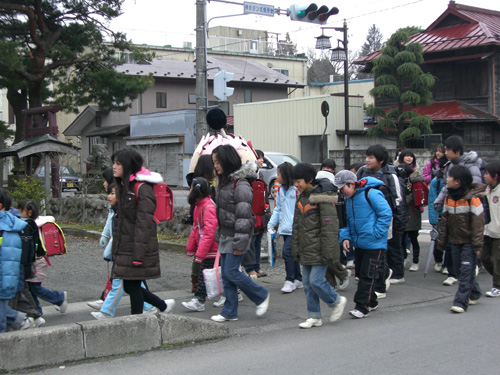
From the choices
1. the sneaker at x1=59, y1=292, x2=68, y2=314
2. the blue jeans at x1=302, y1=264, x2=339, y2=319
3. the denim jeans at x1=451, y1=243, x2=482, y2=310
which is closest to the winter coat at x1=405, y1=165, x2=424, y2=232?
the denim jeans at x1=451, y1=243, x2=482, y2=310

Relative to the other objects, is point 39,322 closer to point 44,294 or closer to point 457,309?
point 44,294

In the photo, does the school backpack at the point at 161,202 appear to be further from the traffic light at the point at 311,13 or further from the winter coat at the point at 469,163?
the traffic light at the point at 311,13

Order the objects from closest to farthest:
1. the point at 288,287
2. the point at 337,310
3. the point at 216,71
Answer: the point at 337,310 < the point at 288,287 < the point at 216,71

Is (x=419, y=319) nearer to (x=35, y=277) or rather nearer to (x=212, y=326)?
(x=212, y=326)

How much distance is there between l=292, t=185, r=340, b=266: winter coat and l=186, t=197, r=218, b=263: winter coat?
1.12m

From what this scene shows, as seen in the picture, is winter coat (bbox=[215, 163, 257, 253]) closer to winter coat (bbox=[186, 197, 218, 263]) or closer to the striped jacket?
winter coat (bbox=[186, 197, 218, 263])

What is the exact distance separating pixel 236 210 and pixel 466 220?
9.36 feet

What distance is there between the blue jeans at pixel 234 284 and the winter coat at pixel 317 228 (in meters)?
0.63

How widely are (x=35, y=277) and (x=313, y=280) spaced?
308cm

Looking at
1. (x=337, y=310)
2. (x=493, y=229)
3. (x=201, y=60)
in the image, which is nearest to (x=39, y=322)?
(x=337, y=310)

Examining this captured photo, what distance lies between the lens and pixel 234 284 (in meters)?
6.35

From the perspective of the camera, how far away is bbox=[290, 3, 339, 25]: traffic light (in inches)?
596

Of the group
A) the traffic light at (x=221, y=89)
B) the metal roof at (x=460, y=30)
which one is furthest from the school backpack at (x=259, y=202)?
the metal roof at (x=460, y=30)

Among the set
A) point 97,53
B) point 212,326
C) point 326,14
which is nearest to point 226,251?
point 212,326
